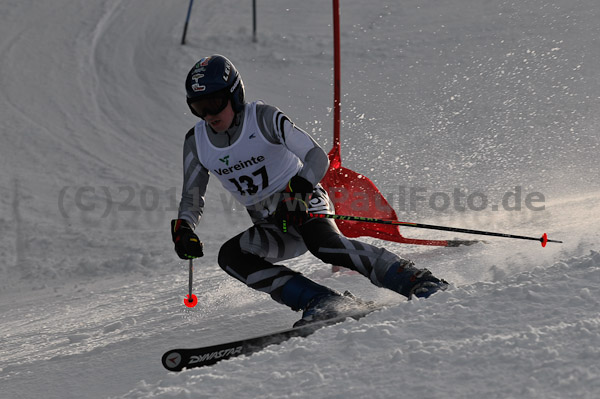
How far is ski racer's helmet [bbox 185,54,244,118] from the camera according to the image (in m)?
3.49

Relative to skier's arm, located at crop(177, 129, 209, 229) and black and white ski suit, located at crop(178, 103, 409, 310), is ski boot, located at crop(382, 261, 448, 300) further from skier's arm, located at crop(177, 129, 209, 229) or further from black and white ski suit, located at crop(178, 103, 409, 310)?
skier's arm, located at crop(177, 129, 209, 229)

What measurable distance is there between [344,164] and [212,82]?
4.68 meters

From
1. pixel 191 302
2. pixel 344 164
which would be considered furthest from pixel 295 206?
pixel 344 164

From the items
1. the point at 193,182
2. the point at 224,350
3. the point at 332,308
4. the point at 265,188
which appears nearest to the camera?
the point at 224,350

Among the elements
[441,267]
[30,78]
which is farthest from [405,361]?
[30,78]

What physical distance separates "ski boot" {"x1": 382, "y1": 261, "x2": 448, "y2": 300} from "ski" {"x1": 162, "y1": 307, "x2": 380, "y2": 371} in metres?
0.38

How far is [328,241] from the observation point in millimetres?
3521

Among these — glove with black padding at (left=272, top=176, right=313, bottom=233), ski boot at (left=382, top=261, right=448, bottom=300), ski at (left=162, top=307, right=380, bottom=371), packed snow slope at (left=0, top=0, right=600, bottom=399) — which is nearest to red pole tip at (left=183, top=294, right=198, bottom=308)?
packed snow slope at (left=0, top=0, right=600, bottom=399)

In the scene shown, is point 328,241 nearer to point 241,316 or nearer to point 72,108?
point 241,316

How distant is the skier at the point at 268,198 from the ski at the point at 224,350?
0.19 meters

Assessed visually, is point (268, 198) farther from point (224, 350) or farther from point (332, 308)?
point (224, 350)

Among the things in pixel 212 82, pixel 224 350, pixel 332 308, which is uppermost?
pixel 212 82

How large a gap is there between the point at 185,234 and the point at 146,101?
6.05 m

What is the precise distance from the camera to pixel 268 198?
12.6 feet
